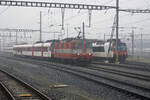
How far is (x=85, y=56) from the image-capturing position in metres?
28.7

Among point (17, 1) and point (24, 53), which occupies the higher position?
point (17, 1)

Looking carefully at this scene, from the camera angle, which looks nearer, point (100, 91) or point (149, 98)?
point (149, 98)

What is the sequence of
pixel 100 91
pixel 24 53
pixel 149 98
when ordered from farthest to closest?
1. pixel 24 53
2. pixel 100 91
3. pixel 149 98

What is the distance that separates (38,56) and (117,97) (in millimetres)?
31502

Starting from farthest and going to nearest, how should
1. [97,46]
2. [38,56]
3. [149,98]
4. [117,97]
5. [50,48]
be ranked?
[38,56], [97,46], [50,48], [117,97], [149,98]

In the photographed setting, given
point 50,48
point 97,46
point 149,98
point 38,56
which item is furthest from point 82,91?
point 38,56

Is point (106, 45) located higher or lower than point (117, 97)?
higher

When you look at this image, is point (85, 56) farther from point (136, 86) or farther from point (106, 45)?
point (136, 86)

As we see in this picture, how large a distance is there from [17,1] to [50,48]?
9.07m

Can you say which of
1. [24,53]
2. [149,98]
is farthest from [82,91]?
[24,53]

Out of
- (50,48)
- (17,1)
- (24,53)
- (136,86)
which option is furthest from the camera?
(24,53)

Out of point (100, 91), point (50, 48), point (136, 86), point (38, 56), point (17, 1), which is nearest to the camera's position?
point (100, 91)

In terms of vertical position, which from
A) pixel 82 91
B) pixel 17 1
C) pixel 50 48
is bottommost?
pixel 82 91

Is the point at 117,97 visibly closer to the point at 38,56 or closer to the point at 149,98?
the point at 149,98
